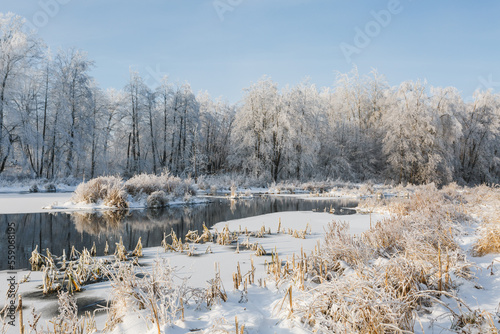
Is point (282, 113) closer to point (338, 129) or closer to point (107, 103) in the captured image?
point (338, 129)

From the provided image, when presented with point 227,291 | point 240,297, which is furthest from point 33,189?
point 240,297

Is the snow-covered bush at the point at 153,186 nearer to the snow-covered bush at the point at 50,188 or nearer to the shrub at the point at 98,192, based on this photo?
the shrub at the point at 98,192

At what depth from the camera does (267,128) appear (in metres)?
35.4

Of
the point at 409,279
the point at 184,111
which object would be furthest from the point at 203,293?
the point at 184,111

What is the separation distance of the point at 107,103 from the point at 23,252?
3051cm

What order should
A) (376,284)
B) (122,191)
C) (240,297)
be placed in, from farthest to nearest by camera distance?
(122,191)
(240,297)
(376,284)

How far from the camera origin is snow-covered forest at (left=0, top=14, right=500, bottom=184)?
27453 mm

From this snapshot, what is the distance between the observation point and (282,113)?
3366 centimetres

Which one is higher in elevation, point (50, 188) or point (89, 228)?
point (50, 188)

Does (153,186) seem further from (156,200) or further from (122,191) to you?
(122,191)

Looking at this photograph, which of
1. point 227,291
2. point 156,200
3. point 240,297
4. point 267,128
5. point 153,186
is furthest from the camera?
point 267,128

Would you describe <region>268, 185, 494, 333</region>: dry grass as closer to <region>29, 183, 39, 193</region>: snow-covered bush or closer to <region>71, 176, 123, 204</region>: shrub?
<region>71, 176, 123, 204</region>: shrub

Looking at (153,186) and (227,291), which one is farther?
(153,186)

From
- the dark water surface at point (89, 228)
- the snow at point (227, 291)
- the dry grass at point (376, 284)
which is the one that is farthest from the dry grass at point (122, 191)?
the dry grass at point (376, 284)
